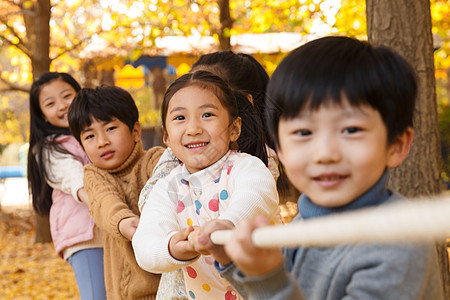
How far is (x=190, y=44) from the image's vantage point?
406 inches

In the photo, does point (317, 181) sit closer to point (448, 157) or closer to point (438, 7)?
point (448, 157)

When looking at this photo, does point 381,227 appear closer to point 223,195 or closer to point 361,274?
point 361,274

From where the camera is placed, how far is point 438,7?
885cm

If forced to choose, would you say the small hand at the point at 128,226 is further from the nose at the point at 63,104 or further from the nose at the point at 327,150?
the nose at the point at 63,104

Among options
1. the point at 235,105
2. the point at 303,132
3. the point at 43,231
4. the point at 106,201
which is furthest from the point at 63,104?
the point at 43,231

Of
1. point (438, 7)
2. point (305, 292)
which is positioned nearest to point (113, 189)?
point (305, 292)

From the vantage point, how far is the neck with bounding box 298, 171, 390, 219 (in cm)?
125

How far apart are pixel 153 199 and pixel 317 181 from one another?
87 cm

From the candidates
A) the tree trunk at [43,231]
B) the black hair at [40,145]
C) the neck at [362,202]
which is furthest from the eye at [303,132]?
the tree trunk at [43,231]

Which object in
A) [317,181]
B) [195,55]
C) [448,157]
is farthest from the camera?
[195,55]

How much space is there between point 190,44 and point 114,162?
7.87m

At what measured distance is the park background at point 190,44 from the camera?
344cm

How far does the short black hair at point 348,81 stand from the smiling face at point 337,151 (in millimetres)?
23

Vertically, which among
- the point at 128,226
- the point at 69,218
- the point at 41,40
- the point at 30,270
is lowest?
the point at 30,270
